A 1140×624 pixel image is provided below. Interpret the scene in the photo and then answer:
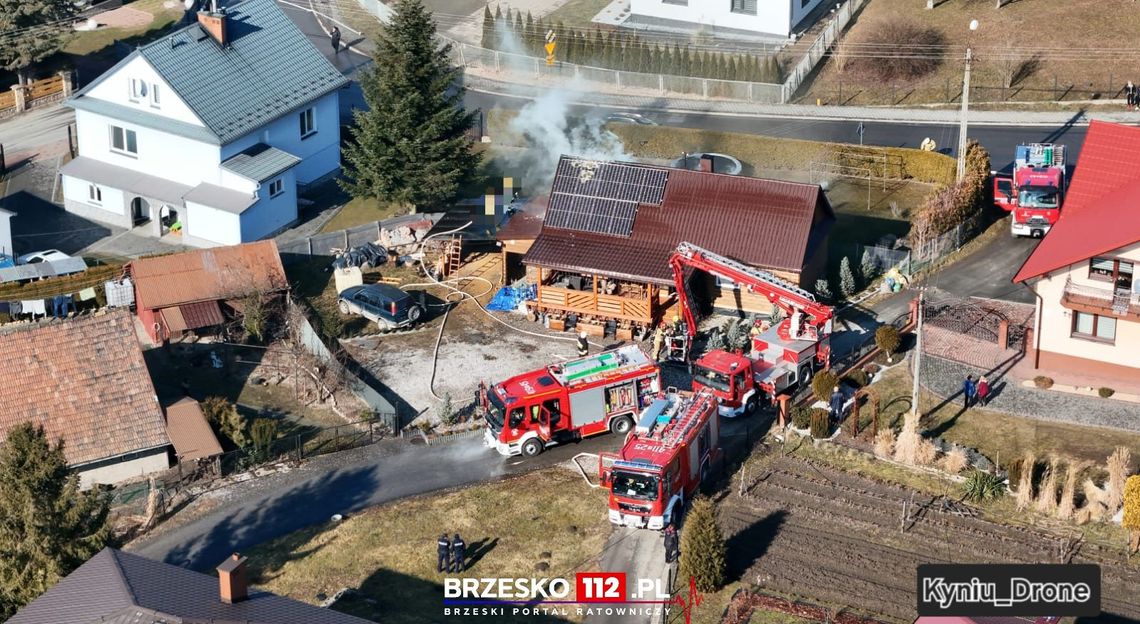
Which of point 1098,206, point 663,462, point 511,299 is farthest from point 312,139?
point 1098,206

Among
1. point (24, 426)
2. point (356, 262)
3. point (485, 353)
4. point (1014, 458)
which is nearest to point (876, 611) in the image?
point (1014, 458)

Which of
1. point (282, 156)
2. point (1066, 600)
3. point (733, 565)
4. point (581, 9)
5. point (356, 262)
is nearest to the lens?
point (1066, 600)

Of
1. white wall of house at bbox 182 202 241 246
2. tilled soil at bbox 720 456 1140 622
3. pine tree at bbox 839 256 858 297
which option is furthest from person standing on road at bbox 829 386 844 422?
white wall of house at bbox 182 202 241 246

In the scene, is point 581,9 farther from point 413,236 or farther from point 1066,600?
point 1066,600

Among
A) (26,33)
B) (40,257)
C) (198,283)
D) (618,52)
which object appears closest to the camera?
(198,283)

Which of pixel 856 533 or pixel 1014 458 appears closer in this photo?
pixel 856 533

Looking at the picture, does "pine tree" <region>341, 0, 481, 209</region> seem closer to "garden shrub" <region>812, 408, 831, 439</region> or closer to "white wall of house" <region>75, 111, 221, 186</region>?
"white wall of house" <region>75, 111, 221, 186</region>

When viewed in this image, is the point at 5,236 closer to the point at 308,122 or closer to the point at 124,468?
the point at 308,122
